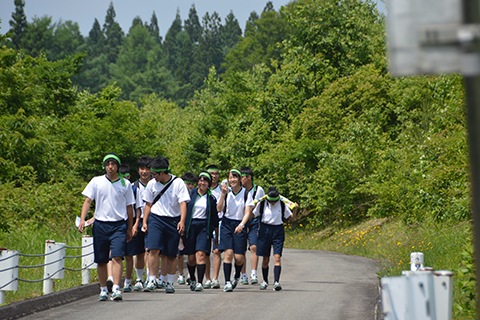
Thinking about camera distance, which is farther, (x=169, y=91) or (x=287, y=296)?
(x=169, y=91)

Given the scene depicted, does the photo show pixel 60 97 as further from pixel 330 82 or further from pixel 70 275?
pixel 70 275

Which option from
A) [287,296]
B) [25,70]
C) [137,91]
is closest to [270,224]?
[287,296]

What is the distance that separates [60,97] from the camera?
4138 cm

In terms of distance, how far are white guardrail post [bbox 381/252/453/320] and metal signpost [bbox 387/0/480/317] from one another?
107cm

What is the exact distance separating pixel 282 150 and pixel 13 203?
16.3 meters

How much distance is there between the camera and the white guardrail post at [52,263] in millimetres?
9672

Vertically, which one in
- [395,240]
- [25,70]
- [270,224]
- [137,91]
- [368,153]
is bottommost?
[395,240]

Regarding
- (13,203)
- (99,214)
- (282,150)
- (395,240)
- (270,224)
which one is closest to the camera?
(99,214)

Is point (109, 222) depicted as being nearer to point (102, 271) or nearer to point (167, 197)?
point (102, 271)

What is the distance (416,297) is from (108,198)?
6.71m

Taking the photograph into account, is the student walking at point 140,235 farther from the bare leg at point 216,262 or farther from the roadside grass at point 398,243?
the roadside grass at point 398,243

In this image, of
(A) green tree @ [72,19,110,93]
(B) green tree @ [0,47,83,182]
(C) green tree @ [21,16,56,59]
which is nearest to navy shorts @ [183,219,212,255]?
(B) green tree @ [0,47,83,182]

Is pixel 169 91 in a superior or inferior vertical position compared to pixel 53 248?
superior

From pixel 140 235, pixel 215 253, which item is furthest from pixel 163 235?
pixel 215 253
